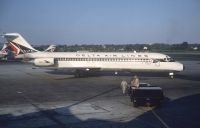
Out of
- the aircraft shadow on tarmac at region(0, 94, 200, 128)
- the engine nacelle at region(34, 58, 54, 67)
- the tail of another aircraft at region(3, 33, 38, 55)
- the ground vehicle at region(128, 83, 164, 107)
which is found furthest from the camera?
the tail of another aircraft at region(3, 33, 38, 55)

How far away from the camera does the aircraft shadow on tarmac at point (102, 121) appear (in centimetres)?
1480

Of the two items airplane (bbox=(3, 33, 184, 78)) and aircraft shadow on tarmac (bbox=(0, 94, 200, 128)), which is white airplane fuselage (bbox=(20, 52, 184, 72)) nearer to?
airplane (bbox=(3, 33, 184, 78))

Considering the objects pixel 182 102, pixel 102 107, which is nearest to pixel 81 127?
pixel 102 107

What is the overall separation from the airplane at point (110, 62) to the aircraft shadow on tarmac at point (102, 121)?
16.7 metres

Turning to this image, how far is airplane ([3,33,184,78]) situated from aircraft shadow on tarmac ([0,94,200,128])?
54.8 feet

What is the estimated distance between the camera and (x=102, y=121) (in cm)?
1555

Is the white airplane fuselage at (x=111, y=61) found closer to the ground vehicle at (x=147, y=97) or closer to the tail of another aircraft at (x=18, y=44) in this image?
the tail of another aircraft at (x=18, y=44)

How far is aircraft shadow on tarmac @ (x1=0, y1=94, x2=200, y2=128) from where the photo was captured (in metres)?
14.8

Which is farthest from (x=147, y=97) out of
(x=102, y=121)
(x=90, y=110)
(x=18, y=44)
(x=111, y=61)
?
(x=18, y=44)

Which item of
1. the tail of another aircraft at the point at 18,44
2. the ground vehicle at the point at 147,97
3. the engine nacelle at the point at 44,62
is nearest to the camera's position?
the ground vehicle at the point at 147,97

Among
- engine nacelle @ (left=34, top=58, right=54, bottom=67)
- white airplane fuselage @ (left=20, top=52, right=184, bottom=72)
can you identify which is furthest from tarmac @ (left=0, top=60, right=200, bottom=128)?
engine nacelle @ (left=34, top=58, right=54, bottom=67)

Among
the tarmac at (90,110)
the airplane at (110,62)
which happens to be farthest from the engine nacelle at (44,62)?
the tarmac at (90,110)

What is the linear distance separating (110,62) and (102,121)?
69.4 ft

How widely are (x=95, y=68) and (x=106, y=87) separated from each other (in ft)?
28.5
